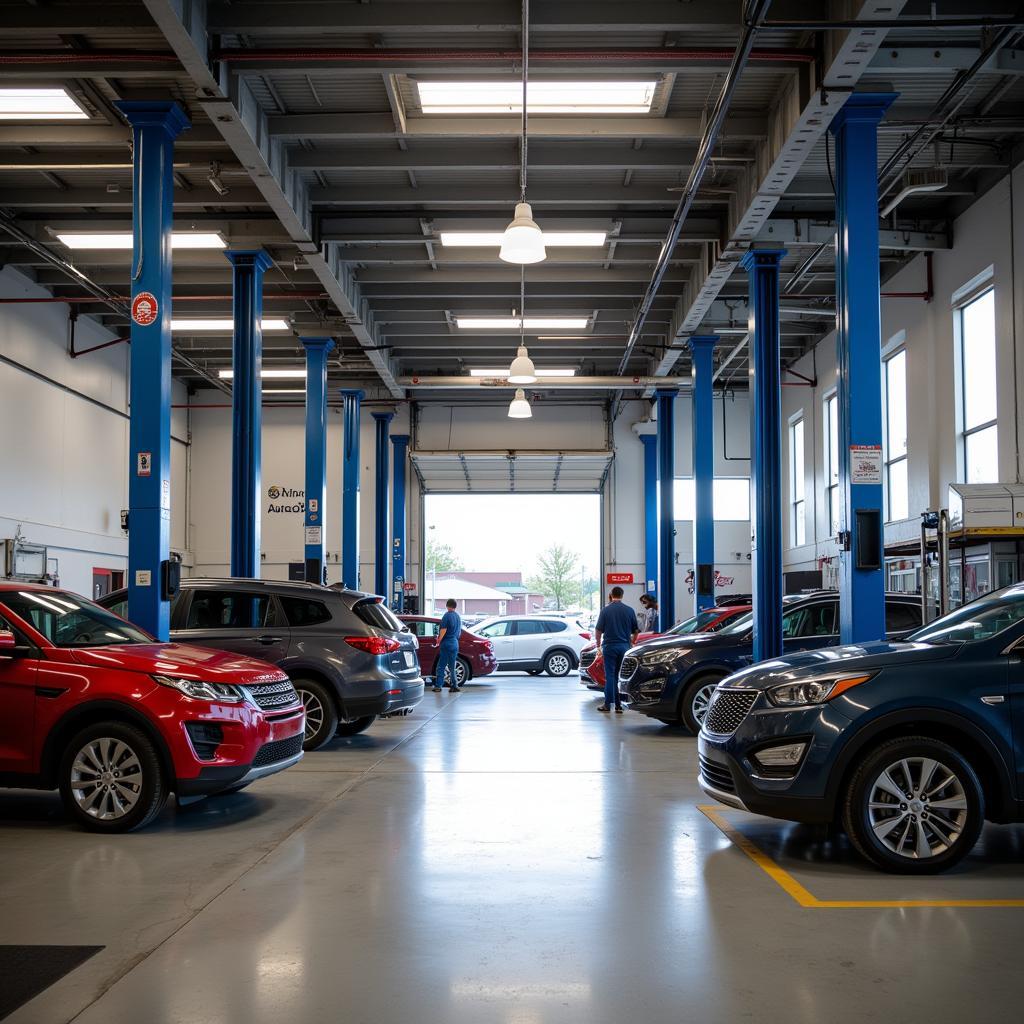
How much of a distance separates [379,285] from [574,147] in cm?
662

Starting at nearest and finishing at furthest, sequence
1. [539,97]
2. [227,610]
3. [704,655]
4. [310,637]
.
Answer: [310,637], [227,610], [539,97], [704,655]

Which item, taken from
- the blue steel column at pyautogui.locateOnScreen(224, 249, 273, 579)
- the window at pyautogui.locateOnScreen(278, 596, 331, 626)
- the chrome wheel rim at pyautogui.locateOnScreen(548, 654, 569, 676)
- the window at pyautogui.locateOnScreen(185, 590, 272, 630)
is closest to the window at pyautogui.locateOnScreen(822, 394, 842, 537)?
the chrome wheel rim at pyautogui.locateOnScreen(548, 654, 569, 676)

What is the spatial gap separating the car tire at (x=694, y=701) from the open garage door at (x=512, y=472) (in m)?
17.7

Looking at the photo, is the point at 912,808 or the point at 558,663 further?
the point at 558,663

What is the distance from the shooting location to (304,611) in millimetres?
10992

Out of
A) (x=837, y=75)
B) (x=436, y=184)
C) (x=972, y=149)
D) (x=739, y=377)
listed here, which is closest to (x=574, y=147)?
(x=436, y=184)

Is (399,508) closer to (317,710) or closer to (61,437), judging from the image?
(61,437)

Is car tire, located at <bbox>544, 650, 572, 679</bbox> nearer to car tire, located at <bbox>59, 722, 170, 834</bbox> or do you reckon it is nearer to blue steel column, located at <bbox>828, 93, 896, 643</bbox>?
blue steel column, located at <bbox>828, 93, 896, 643</bbox>

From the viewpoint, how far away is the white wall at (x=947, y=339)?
1567 centimetres

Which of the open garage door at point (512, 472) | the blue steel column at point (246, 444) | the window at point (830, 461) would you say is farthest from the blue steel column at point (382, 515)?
the blue steel column at point (246, 444)

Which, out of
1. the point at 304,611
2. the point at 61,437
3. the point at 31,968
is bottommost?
the point at 31,968

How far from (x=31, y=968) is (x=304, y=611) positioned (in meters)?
6.77

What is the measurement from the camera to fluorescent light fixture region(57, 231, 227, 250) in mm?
16047

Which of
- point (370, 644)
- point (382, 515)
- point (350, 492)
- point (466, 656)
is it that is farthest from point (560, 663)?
point (370, 644)
